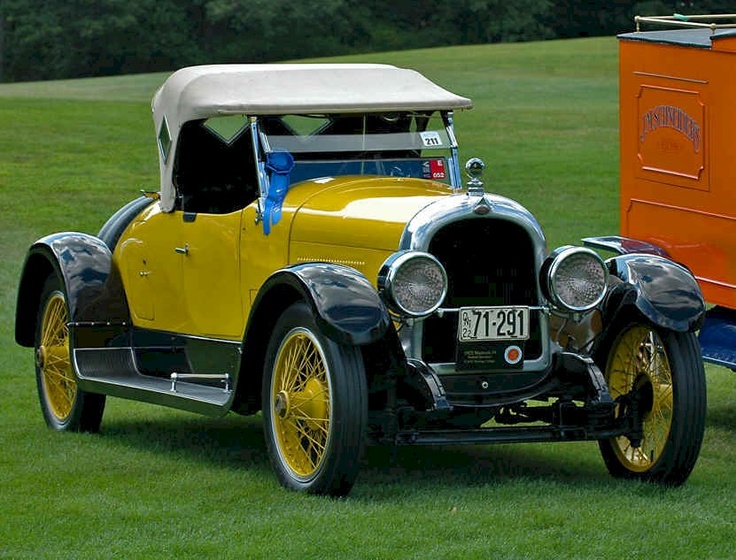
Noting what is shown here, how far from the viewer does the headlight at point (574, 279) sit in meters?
7.35

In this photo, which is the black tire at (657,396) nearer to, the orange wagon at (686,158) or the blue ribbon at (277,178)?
the orange wagon at (686,158)

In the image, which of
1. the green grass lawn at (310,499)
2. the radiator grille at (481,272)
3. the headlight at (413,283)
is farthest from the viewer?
the radiator grille at (481,272)

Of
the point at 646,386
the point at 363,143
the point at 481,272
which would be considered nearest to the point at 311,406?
the point at 481,272

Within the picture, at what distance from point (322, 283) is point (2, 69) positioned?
205 feet

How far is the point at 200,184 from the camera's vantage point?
904 centimetres

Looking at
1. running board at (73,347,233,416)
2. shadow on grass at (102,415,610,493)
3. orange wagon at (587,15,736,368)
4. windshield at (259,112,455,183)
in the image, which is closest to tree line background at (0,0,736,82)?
orange wagon at (587,15,736,368)

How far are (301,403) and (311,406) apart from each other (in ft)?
0.23

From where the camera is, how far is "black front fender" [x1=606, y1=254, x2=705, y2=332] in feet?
24.0

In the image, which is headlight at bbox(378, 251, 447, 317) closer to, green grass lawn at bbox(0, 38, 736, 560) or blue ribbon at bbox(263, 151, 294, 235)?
green grass lawn at bbox(0, 38, 736, 560)

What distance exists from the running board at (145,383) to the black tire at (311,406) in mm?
470

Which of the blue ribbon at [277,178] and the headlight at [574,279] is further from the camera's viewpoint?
the blue ribbon at [277,178]

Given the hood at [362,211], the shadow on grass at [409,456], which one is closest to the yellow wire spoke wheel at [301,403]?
the shadow on grass at [409,456]

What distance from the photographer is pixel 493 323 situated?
736 cm

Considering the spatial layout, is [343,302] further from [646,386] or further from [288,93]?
[288,93]
